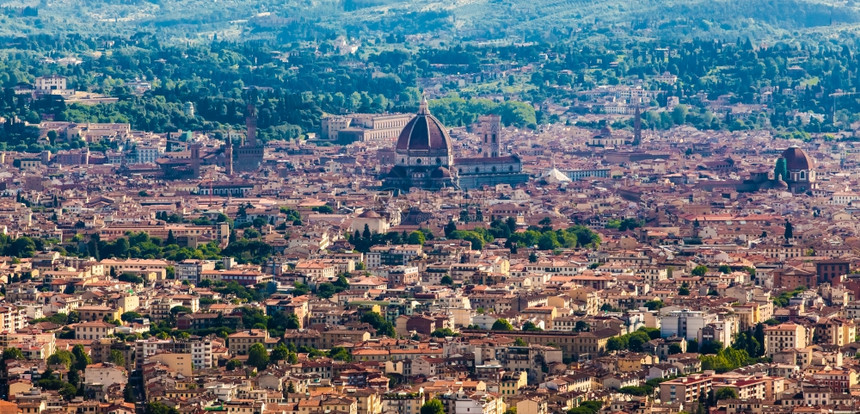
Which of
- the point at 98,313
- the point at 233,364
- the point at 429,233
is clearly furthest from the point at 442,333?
the point at 429,233

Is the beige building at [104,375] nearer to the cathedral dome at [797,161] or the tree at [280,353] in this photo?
the tree at [280,353]

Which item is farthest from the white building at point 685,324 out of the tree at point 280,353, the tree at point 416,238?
the tree at point 416,238

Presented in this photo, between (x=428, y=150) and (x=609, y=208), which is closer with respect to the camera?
(x=609, y=208)

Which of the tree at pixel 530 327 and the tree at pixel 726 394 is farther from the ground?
the tree at pixel 530 327

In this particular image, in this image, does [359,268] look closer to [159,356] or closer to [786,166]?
[159,356]

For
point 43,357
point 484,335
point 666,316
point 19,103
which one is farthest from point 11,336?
point 19,103

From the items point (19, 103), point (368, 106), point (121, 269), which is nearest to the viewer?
point (121, 269)

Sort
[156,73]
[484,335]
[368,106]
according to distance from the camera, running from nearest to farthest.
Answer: [484,335], [368,106], [156,73]

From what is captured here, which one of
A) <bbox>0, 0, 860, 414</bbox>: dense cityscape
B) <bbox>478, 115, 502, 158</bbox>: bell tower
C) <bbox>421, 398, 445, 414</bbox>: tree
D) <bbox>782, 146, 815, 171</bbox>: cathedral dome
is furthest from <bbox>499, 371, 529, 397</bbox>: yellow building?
<bbox>478, 115, 502, 158</bbox>: bell tower
